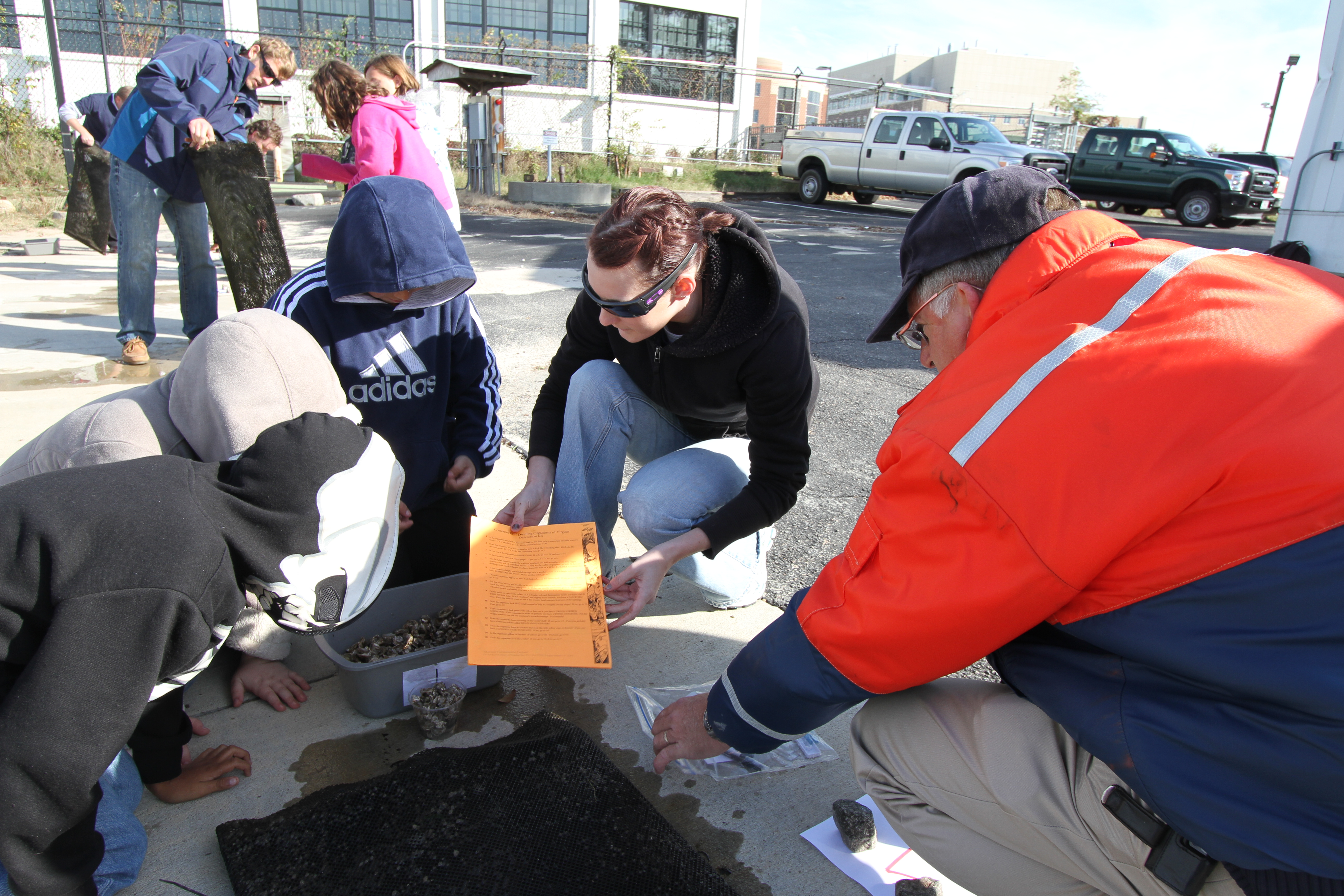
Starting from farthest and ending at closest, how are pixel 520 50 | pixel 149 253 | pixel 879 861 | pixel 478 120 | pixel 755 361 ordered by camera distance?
pixel 520 50, pixel 478 120, pixel 149 253, pixel 755 361, pixel 879 861

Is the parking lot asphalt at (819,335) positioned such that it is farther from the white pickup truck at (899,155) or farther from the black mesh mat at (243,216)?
the white pickup truck at (899,155)

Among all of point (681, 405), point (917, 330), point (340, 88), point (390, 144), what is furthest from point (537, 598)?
point (340, 88)

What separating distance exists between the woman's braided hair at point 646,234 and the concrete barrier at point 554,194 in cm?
1221

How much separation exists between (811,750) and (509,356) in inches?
127

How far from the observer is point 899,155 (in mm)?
13820

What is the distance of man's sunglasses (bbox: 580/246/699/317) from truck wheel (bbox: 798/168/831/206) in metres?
14.4

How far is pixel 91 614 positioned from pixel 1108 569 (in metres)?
1.37

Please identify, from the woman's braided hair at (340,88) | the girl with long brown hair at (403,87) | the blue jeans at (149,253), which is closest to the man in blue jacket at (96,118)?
the blue jeans at (149,253)

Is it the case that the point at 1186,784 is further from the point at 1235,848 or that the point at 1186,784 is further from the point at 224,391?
the point at 224,391

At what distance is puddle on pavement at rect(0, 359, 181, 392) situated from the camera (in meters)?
3.87

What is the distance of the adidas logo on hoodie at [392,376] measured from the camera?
2.18 meters

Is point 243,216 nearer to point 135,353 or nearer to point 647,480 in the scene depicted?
point 135,353

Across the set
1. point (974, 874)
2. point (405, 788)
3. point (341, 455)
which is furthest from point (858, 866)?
point (341, 455)

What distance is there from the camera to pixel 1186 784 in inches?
38.8
